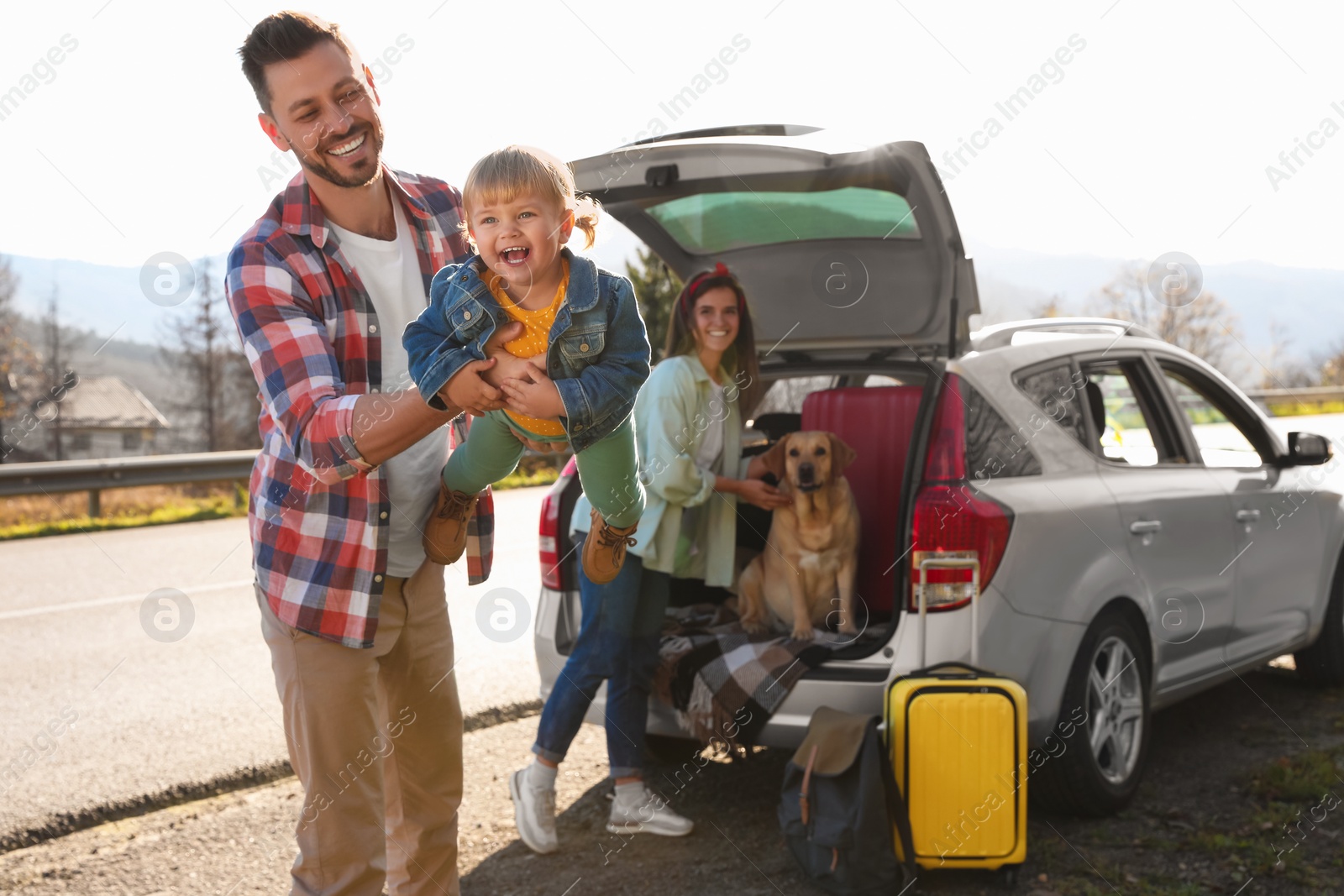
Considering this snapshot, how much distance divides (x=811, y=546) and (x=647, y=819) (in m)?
1.27

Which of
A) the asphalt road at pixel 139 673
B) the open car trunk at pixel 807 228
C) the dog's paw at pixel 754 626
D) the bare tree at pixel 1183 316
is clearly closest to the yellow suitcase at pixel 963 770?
the dog's paw at pixel 754 626

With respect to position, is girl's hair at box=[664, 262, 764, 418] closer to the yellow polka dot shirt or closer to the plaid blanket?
the plaid blanket

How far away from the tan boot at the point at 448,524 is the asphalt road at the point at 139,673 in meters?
2.45

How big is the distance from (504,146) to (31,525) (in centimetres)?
1074

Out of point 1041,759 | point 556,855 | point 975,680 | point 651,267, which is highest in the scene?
point 651,267

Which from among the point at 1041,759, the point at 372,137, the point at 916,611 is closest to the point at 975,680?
the point at 916,611

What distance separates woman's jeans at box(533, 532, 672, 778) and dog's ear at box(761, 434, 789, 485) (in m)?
0.92

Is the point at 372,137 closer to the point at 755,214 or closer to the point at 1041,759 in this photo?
the point at 755,214

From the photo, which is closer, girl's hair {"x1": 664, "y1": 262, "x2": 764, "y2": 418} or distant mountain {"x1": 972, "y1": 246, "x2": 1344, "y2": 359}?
girl's hair {"x1": 664, "y1": 262, "x2": 764, "y2": 418}

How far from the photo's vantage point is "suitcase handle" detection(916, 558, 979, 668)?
348 cm

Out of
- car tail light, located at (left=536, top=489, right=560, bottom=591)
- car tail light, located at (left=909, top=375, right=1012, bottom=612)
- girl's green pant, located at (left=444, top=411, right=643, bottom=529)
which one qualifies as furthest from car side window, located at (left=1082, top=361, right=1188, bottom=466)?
girl's green pant, located at (left=444, top=411, right=643, bottom=529)

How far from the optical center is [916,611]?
11.6 feet

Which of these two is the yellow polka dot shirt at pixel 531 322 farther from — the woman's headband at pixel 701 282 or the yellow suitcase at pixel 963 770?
the woman's headband at pixel 701 282

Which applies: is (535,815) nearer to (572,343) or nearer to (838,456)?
(838,456)
